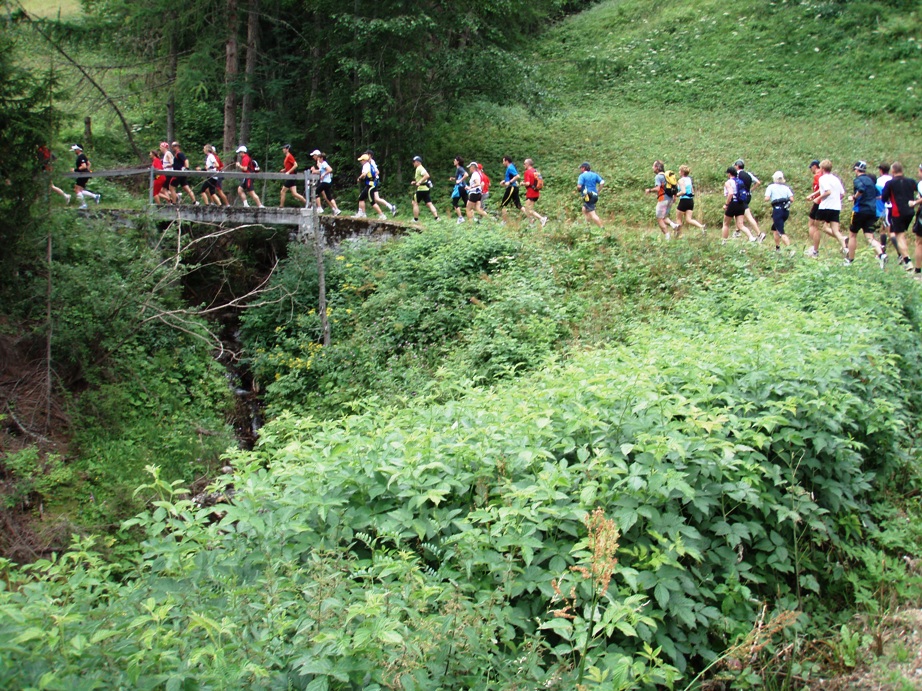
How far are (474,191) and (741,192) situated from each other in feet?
17.9

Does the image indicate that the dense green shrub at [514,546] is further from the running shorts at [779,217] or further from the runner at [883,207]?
the runner at [883,207]

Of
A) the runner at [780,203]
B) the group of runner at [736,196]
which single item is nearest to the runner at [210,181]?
the group of runner at [736,196]

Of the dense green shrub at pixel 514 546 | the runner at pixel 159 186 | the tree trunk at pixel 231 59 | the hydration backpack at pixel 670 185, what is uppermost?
the tree trunk at pixel 231 59

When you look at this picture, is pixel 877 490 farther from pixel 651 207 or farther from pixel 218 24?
pixel 218 24

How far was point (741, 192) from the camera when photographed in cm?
1352

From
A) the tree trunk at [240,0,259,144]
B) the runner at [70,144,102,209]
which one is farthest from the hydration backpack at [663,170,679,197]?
the runner at [70,144,102,209]

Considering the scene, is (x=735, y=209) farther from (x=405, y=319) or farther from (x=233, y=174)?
(x=233, y=174)

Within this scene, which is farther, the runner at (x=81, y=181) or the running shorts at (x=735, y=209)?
the runner at (x=81, y=181)

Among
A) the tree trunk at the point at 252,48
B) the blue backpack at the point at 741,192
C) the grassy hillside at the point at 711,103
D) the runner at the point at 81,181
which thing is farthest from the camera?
the grassy hillside at the point at 711,103

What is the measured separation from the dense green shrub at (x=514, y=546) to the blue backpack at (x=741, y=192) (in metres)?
8.28

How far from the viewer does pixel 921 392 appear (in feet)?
21.7

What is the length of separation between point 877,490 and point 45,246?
11946 millimetres

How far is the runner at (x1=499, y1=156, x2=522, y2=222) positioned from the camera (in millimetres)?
16078

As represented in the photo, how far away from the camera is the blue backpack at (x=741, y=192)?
1346cm
